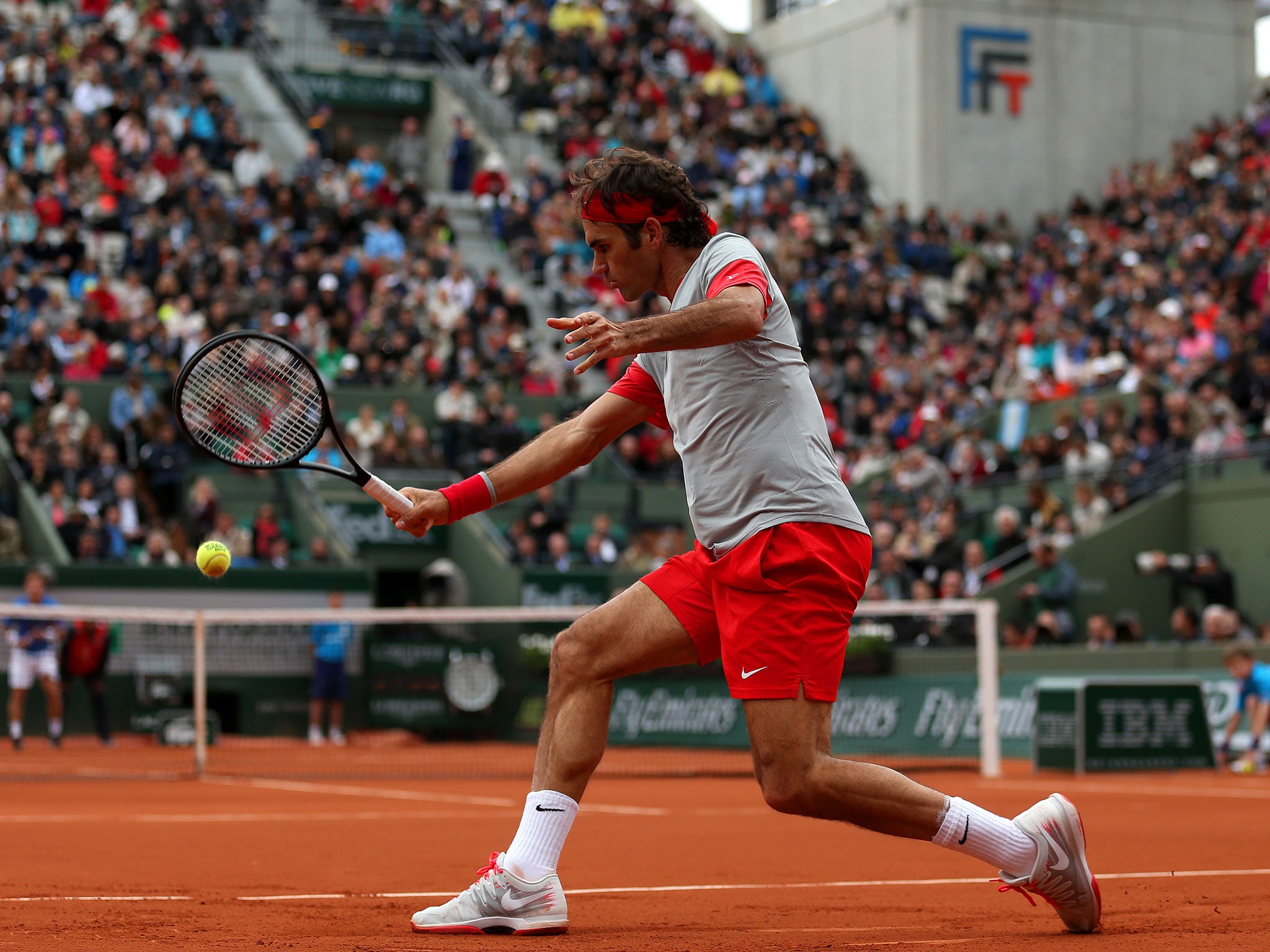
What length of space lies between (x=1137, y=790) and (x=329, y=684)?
799 centimetres

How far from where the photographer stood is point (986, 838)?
478 centimetres

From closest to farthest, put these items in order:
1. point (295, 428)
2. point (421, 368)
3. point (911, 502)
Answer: point (295, 428), point (911, 502), point (421, 368)

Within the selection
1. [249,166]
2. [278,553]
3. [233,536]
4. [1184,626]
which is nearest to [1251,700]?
[1184,626]

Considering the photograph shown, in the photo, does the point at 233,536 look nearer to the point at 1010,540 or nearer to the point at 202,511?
the point at 202,511

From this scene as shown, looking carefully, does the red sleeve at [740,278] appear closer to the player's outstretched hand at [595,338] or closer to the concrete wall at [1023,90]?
the player's outstretched hand at [595,338]

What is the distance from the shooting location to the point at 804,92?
3503 cm

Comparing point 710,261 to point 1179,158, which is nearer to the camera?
point 710,261

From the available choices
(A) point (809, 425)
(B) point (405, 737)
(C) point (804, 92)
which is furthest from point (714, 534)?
(C) point (804, 92)

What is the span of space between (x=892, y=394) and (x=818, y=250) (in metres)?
4.74

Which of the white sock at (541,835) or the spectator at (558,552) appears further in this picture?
the spectator at (558,552)

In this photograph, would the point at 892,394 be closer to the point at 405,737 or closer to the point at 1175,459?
the point at 1175,459

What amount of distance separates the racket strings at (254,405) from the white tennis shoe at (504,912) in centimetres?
143

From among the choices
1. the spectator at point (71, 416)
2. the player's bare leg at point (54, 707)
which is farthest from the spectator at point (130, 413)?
the player's bare leg at point (54, 707)

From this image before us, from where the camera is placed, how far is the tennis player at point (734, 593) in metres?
4.65
